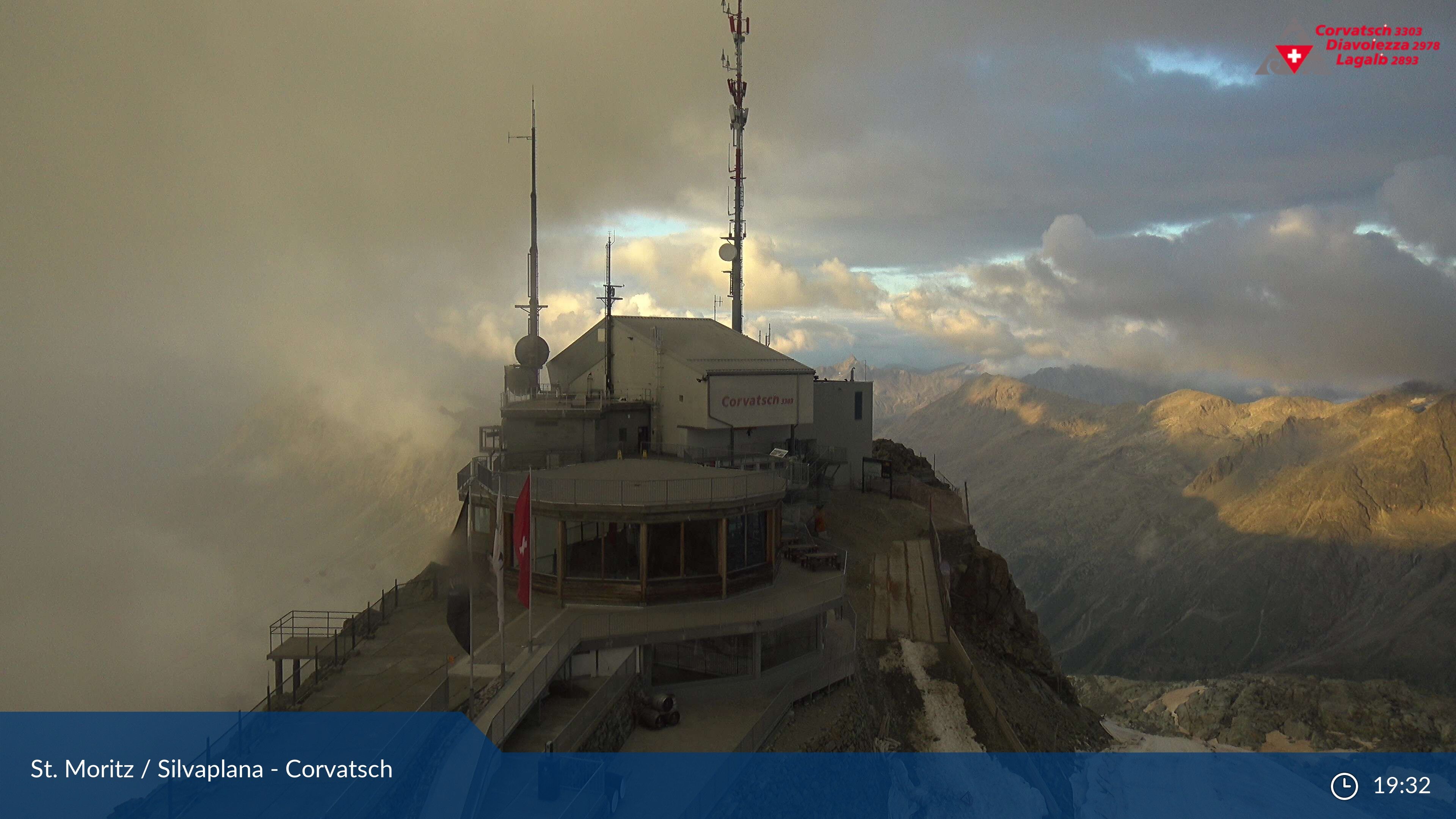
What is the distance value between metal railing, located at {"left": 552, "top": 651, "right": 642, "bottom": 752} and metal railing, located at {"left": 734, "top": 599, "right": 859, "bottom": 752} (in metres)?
3.21

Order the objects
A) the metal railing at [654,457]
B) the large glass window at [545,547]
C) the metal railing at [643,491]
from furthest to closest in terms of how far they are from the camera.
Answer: the metal railing at [654,457] → the large glass window at [545,547] → the metal railing at [643,491]

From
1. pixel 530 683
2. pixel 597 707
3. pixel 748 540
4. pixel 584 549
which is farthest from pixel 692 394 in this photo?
pixel 530 683

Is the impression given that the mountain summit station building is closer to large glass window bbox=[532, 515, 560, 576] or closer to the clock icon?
large glass window bbox=[532, 515, 560, 576]

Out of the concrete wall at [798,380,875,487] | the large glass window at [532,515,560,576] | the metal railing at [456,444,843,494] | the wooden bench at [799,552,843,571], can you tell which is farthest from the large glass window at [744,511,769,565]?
the concrete wall at [798,380,875,487]

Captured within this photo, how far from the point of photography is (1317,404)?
19175 cm

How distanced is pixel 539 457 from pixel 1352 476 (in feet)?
537

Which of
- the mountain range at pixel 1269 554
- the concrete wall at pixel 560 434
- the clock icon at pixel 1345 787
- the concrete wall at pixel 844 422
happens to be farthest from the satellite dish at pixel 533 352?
the mountain range at pixel 1269 554

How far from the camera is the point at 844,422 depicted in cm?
5009

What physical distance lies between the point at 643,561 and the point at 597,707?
5.32m

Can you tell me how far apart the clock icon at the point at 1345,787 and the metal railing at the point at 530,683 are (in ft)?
171

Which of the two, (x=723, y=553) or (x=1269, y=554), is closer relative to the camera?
(x=723, y=553)

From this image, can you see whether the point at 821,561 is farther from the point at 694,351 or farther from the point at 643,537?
the point at 694,351

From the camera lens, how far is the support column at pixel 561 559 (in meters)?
23.5
